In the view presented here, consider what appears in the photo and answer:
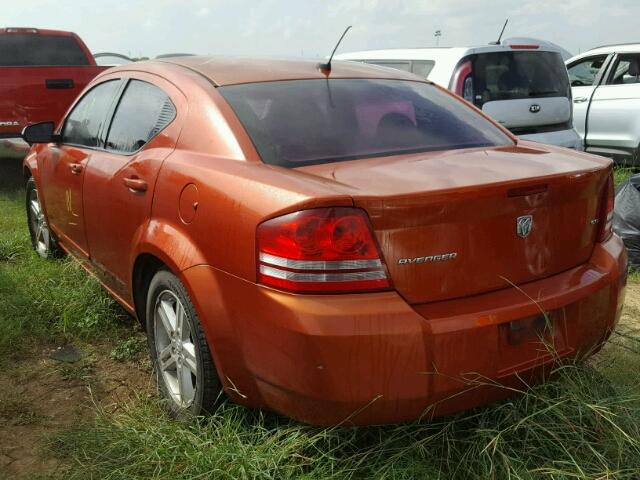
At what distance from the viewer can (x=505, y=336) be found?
2158 millimetres

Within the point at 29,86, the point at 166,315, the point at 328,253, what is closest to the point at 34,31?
the point at 29,86

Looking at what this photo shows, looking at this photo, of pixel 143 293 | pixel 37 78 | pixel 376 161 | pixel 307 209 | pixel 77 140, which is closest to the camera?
pixel 307 209

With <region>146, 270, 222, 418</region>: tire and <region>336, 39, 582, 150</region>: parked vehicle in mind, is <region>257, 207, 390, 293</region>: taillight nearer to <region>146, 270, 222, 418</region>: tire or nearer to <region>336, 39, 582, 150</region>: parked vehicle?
<region>146, 270, 222, 418</region>: tire

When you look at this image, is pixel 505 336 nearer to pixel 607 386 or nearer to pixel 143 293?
pixel 607 386

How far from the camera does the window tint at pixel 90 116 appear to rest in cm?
367

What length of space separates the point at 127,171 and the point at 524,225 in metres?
1.75

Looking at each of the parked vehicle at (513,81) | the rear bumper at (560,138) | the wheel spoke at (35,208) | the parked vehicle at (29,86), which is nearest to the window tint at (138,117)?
the wheel spoke at (35,208)

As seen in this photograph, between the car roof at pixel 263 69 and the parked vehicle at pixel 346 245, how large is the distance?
0.02m

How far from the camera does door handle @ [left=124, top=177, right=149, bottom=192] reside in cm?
280

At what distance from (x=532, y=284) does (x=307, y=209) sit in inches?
33.9

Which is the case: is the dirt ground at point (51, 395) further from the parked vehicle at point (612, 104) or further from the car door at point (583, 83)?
the car door at point (583, 83)

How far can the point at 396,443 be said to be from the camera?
236cm

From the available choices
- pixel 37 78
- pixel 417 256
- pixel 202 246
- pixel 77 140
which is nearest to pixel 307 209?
pixel 417 256

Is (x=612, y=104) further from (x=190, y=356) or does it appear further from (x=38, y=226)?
(x=190, y=356)
